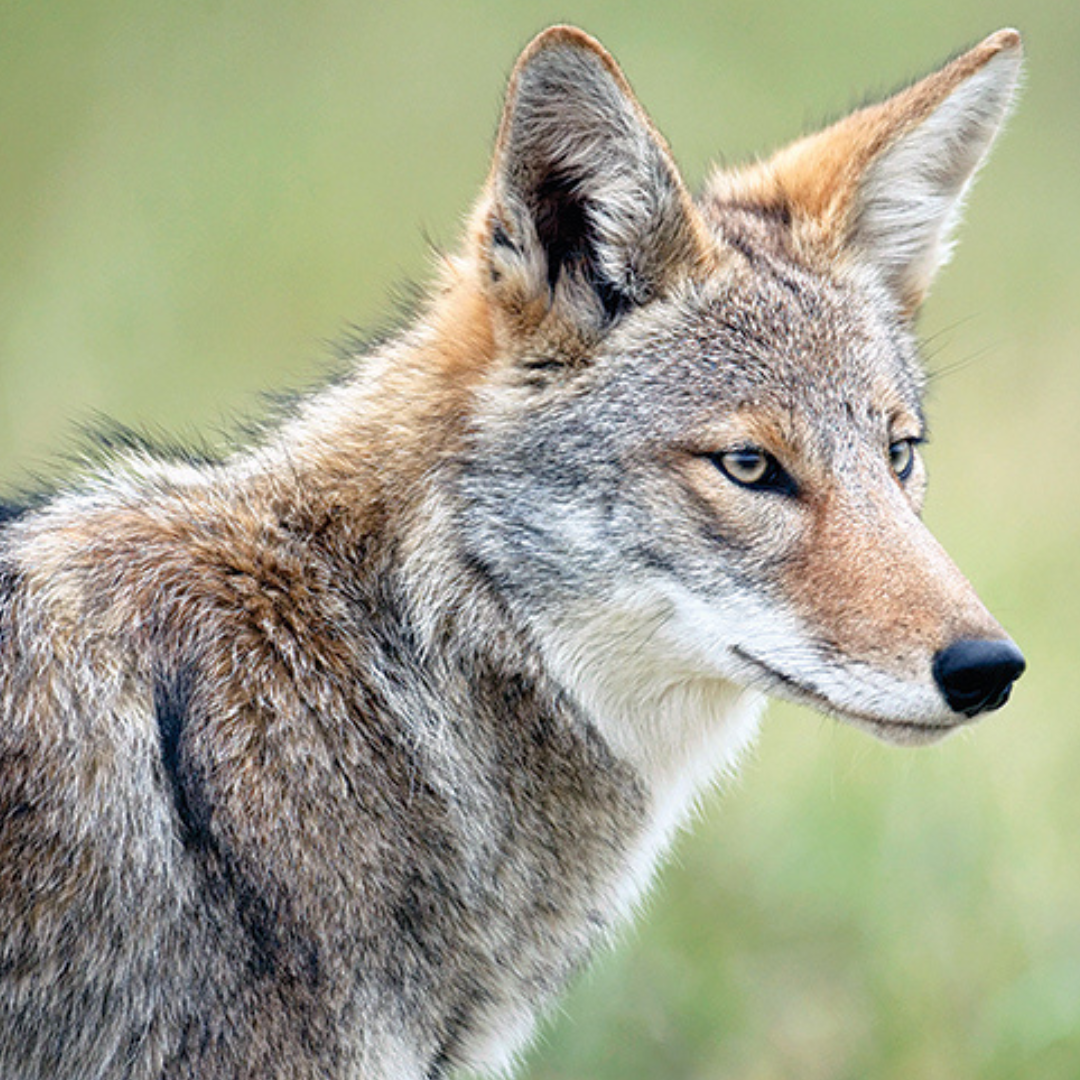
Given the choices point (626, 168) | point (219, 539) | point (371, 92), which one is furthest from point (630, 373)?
point (371, 92)

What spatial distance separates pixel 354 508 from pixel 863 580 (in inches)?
56.5

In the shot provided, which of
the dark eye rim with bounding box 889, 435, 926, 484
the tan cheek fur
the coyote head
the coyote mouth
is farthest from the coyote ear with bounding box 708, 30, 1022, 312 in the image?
the coyote mouth

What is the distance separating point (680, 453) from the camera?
15.0 ft

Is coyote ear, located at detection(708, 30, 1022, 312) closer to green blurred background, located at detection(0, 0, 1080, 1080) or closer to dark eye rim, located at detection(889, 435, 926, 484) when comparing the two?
green blurred background, located at detection(0, 0, 1080, 1080)

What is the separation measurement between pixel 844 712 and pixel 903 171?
6.17 ft

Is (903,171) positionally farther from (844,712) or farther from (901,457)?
(844,712)

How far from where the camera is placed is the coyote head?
14.3 ft

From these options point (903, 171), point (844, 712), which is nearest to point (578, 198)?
point (903, 171)

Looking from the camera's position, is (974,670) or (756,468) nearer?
(974,670)

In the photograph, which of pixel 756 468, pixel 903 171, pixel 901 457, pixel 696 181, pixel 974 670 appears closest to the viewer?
pixel 974 670

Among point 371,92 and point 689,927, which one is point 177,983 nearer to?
point 689,927

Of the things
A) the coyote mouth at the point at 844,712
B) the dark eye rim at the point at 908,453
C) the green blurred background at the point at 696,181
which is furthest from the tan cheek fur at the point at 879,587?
the green blurred background at the point at 696,181

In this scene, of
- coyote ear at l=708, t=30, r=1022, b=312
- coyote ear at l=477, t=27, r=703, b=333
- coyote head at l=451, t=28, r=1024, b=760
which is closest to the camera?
coyote head at l=451, t=28, r=1024, b=760

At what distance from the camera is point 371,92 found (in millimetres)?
14039
